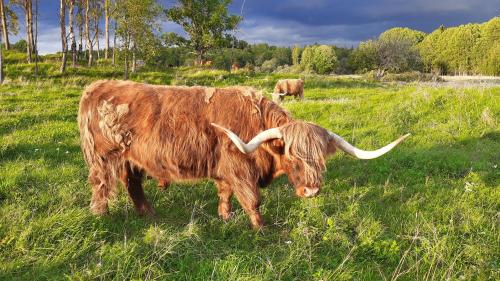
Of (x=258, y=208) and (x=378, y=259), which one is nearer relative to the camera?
(x=378, y=259)

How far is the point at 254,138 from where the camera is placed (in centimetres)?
401

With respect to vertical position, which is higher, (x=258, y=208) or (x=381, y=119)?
(x=381, y=119)

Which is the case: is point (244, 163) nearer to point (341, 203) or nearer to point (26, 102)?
point (341, 203)

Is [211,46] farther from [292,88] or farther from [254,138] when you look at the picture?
[254,138]

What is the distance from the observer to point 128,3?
19.9 m

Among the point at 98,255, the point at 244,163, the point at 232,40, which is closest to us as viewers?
the point at 98,255

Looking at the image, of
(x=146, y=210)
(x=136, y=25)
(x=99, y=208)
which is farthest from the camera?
(x=136, y=25)

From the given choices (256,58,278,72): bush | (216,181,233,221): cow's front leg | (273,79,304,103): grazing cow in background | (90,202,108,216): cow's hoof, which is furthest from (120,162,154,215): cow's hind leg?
(256,58,278,72): bush

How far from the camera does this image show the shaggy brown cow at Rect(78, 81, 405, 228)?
408 centimetres

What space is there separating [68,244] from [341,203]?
3.03 meters

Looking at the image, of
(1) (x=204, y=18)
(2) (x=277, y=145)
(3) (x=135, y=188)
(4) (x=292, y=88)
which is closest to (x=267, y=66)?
(1) (x=204, y=18)

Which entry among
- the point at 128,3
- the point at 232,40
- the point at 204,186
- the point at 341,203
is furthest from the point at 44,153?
the point at 232,40

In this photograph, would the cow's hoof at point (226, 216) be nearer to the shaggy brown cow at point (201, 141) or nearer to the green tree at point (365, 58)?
Result: the shaggy brown cow at point (201, 141)

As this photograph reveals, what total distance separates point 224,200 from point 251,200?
473 mm
